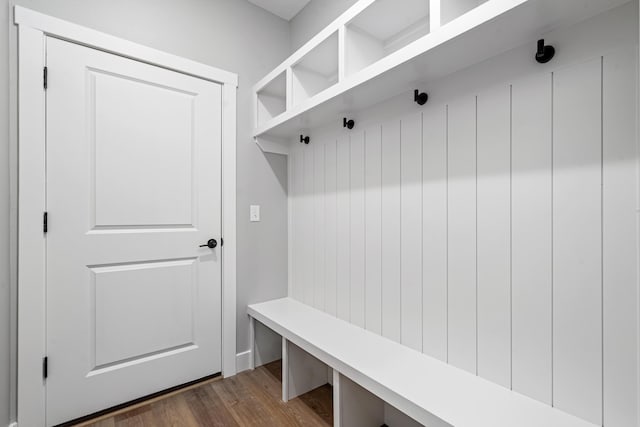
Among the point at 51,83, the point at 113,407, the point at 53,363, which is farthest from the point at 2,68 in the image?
the point at 113,407

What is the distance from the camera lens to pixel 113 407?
1.68 metres

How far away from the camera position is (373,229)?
165 cm

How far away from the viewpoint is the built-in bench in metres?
0.99

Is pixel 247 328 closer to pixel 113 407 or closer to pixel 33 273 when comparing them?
pixel 113 407

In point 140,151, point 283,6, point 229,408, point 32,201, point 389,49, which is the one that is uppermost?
point 283,6

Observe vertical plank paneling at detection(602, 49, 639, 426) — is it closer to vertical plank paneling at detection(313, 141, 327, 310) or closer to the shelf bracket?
vertical plank paneling at detection(313, 141, 327, 310)

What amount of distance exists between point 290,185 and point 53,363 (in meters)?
1.68

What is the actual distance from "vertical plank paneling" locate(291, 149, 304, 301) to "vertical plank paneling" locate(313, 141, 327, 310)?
18cm

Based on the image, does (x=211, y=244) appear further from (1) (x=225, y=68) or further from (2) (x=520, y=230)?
(2) (x=520, y=230)

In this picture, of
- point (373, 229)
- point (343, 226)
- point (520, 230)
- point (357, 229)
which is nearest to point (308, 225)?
point (343, 226)

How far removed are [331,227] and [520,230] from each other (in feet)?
3.49

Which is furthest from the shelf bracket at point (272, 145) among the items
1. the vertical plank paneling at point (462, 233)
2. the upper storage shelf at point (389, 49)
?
the vertical plank paneling at point (462, 233)

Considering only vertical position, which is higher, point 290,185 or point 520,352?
point 290,185

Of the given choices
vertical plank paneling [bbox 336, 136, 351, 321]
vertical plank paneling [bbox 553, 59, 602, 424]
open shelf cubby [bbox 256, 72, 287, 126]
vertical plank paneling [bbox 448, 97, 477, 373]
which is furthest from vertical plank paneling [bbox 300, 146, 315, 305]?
vertical plank paneling [bbox 553, 59, 602, 424]
